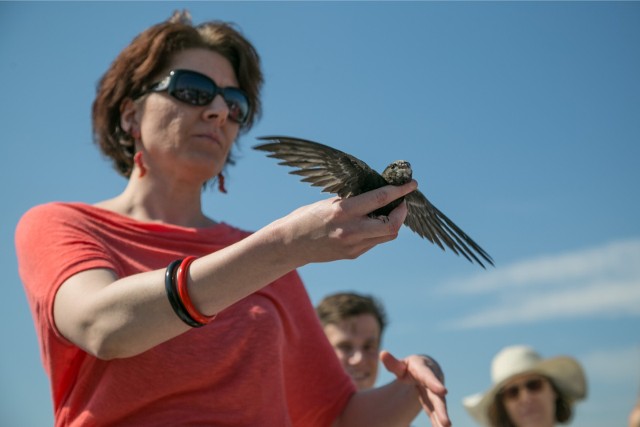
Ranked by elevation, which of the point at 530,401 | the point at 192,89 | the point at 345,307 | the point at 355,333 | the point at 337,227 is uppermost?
the point at 345,307

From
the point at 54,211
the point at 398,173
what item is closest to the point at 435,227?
the point at 398,173

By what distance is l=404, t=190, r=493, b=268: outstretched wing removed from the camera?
2814mm

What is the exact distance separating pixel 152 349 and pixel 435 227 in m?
1.12

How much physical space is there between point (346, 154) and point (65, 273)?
3.34 ft

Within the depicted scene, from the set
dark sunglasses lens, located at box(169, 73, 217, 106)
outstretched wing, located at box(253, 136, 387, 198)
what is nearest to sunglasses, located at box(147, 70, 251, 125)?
dark sunglasses lens, located at box(169, 73, 217, 106)

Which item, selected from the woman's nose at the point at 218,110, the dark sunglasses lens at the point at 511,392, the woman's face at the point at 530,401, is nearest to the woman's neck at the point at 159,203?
the woman's nose at the point at 218,110

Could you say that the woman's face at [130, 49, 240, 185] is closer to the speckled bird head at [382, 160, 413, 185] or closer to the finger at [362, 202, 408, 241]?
the speckled bird head at [382, 160, 413, 185]

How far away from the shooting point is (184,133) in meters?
3.21

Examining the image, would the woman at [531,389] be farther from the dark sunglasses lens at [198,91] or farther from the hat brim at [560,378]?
the dark sunglasses lens at [198,91]

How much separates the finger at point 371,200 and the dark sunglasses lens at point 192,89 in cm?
127

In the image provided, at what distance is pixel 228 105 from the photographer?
11.1ft

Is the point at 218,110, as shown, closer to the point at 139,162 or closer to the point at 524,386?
the point at 139,162

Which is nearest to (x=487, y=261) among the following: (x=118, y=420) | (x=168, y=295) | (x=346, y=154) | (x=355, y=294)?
(x=346, y=154)

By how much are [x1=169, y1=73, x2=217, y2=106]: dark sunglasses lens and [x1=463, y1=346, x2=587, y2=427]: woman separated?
Result: 3.93m
